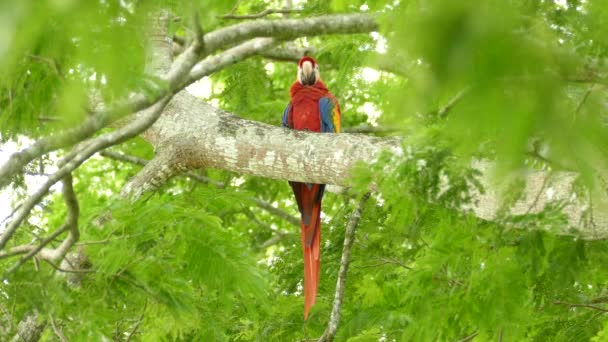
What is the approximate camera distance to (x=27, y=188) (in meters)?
2.68

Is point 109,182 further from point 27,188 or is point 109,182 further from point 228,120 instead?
point 27,188

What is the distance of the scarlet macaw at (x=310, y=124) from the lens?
3.96 m

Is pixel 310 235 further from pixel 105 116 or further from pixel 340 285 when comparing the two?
pixel 105 116

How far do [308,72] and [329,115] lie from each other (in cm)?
53

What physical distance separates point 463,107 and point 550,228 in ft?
4.44

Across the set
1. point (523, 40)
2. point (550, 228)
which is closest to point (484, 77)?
point (523, 40)

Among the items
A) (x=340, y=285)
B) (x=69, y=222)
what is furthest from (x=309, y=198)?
(x=69, y=222)

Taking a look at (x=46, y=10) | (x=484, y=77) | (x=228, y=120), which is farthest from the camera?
(x=228, y=120)

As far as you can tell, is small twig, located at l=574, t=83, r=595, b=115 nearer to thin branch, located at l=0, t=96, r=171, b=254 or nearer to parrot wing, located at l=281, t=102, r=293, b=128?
thin branch, located at l=0, t=96, r=171, b=254

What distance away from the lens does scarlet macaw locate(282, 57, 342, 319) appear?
13.0 ft

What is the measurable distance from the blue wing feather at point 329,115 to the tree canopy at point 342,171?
445 mm

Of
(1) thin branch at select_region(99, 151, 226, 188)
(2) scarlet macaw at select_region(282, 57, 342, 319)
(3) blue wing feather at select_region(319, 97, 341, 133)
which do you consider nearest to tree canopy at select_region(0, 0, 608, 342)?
(2) scarlet macaw at select_region(282, 57, 342, 319)

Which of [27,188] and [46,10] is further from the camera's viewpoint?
[27,188]

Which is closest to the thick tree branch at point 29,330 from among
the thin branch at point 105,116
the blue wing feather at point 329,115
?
the thin branch at point 105,116
